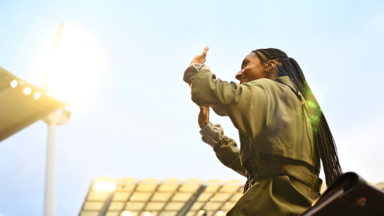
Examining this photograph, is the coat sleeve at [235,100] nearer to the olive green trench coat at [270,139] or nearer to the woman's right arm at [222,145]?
the olive green trench coat at [270,139]

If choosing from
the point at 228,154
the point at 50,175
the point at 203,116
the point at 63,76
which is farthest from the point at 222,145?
the point at 63,76

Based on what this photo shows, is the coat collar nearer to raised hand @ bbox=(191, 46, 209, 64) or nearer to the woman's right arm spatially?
raised hand @ bbox=(191, 46, 209, 64)

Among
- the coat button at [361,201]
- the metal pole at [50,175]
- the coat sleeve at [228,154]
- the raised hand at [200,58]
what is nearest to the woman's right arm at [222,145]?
the coat sleeve at [228,154]

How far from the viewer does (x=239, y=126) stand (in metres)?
1.54

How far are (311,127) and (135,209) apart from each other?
11162 mm

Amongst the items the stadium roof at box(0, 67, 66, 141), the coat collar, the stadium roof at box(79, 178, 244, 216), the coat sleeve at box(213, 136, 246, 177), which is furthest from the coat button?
the stadium roof at box(79, 178, 244, 216)

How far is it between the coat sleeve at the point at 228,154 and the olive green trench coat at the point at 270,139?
0.38 meters

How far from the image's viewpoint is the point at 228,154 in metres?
2.16

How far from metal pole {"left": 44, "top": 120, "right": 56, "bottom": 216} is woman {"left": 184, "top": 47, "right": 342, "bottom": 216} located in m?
10.0

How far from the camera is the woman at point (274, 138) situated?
1.52m

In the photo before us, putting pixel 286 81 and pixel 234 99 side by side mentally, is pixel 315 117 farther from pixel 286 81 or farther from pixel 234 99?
pixel 234 99

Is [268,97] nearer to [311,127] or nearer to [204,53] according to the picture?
[311,127]

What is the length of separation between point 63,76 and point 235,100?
11.9 meters

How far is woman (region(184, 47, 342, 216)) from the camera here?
1522 mm
